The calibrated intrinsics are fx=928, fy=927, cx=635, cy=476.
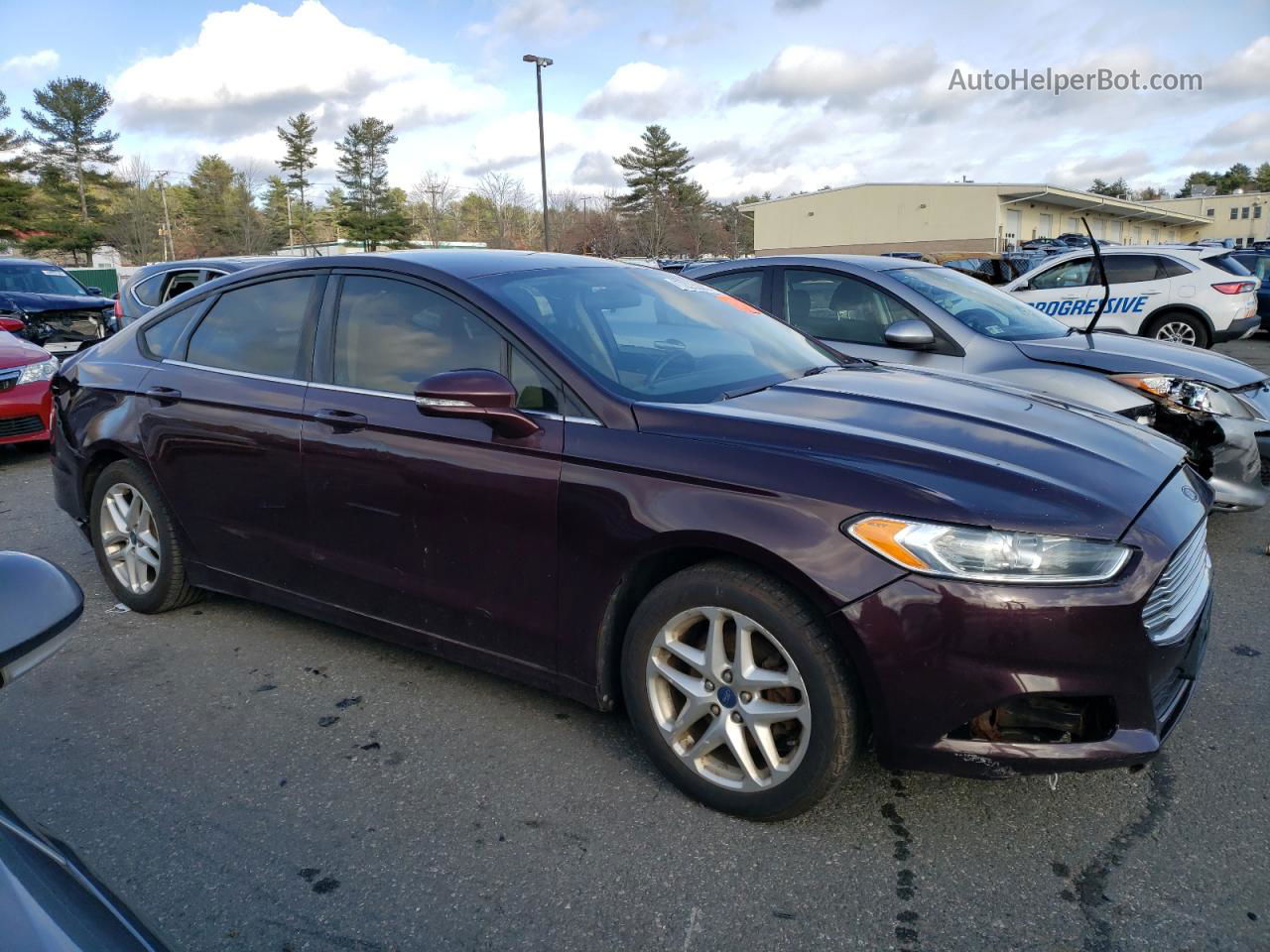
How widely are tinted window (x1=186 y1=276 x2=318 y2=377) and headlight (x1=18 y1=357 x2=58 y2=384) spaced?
17.2 ft

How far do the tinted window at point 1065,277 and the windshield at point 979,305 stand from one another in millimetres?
7069

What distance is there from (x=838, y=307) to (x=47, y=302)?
10.8 metres

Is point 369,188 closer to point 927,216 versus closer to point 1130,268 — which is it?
point 927,216

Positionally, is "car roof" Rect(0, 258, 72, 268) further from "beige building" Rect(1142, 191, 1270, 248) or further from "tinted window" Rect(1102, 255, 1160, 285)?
"beige building" Rect(1142, 191, 1270, 248)

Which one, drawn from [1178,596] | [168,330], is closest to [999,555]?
[1178,596]

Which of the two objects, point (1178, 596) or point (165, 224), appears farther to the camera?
point (165, 224)

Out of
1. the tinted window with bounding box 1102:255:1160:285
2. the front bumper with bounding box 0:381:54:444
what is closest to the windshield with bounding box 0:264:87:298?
the front bumper with bounding box 0:381:54:444

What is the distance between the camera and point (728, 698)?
8.48ft

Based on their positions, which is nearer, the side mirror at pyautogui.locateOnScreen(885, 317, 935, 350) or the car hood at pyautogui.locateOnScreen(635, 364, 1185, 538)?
the car hood at pyautogui.locateOnScreen(635, 364, 1185, 538)

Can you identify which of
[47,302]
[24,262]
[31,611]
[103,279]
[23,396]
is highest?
[103,279]

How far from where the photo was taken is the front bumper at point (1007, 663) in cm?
223

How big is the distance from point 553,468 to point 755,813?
1.15 metres

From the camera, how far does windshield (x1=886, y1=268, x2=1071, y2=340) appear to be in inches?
223

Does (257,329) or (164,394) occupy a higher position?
(257,329)
